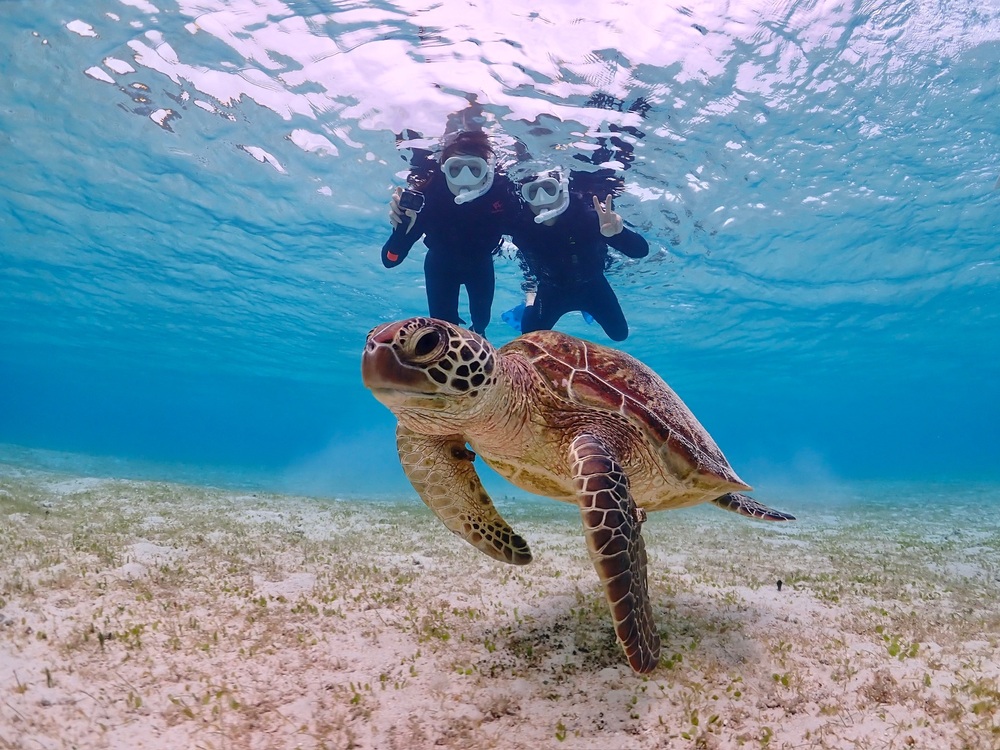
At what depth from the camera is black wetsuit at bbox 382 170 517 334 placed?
1061cm

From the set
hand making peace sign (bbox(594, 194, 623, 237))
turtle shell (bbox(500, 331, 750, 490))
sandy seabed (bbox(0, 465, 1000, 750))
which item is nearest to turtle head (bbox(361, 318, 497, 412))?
turtle shell (bbox(500, 331, 750, 490))

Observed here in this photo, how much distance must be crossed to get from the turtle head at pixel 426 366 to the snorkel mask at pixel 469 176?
8.21 metres

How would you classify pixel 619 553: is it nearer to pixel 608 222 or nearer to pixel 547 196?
pixel 547 196

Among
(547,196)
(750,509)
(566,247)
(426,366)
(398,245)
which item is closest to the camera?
(426,366)

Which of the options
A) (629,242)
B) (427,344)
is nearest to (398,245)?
(629,242)

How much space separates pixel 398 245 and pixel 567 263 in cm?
372

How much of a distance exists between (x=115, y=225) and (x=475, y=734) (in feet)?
76.0

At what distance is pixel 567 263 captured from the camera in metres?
11.2

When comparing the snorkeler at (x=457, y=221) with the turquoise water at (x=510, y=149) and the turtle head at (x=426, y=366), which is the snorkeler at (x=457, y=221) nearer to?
the turquoise water at (x=510, y=149)

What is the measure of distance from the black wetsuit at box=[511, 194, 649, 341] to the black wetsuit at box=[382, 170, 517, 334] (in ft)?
2.21

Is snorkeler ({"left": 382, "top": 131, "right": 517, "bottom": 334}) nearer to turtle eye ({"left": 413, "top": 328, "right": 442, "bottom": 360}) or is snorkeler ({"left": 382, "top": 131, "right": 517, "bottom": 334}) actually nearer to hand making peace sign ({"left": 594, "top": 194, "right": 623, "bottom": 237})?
hand making peace sign ({"left": 594, "top": 194, "right": 623, "bottom": 237})

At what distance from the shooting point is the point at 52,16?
941 centimetres

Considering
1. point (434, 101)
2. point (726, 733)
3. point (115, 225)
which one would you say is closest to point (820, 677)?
point (726, 733)

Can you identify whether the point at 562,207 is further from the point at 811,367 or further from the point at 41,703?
the point at 811,367
